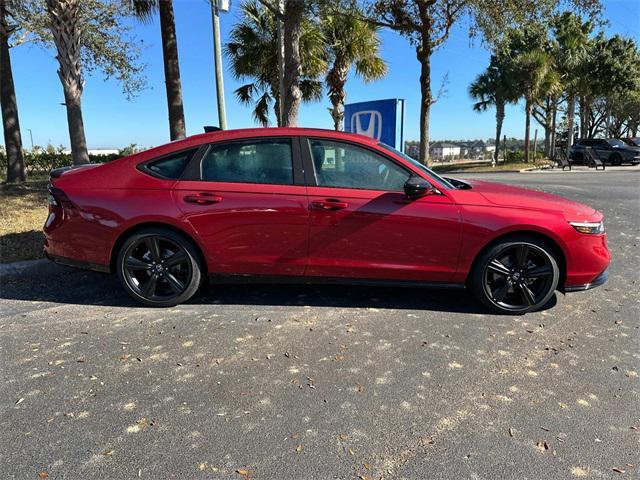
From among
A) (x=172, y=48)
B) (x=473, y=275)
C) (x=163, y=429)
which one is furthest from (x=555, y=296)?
(x=172, y=48)

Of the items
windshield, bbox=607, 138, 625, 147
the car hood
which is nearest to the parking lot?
the car hood

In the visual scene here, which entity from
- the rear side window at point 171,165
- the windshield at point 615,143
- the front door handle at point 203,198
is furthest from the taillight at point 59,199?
the windshield at point 615,143

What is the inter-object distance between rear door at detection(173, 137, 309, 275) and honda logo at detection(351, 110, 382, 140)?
5186mm

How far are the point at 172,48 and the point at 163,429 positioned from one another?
31.9ft

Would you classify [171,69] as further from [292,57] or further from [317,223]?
[317,223]

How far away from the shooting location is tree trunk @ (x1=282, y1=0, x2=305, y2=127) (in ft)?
27.8

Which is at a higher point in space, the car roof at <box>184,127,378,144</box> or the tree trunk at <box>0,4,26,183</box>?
the tree trunk at <box>0,4,26,183</box>

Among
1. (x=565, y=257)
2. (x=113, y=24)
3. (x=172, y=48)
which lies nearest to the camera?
(x=565, y=257)

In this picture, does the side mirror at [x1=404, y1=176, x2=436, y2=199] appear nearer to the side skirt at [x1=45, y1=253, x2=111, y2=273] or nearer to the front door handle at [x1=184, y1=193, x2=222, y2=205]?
the front door handle at [x1=184, y1=193, x2=222, y2=205]

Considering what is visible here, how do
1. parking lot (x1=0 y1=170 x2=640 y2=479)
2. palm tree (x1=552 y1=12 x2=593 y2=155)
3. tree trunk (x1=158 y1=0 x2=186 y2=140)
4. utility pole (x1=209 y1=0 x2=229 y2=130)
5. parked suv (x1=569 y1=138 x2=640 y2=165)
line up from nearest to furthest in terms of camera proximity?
parking lot (x1=0 y1=170 x2=640 y2=479)
utility pole (x1=209 y1=0 x2=229 y2=130)
tree trunk (x1=158 y1=0 x2=186 y2=140)
parked suv (x1=569 y1=138 x2=640 y2=165)
palm tree (x1=552 y1=12 x2=593 y2=155)

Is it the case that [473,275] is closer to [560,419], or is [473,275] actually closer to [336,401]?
[560,419]

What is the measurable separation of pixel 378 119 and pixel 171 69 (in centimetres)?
487

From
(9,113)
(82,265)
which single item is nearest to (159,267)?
(82,265)

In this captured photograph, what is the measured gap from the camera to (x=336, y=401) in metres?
2.72
